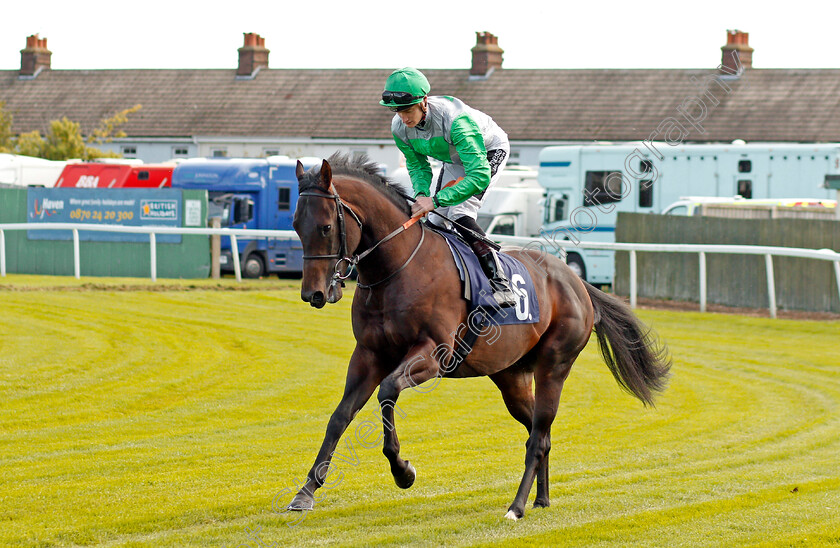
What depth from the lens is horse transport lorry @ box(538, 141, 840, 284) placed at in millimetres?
21047

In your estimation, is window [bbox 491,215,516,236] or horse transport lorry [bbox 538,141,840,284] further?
window [bbox 491,215,516,236]

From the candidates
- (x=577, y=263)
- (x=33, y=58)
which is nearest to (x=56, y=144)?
(x=33, y=58)

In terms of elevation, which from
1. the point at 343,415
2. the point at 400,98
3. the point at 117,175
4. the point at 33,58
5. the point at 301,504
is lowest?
the point at 301,504

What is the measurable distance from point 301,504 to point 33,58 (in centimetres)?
4310

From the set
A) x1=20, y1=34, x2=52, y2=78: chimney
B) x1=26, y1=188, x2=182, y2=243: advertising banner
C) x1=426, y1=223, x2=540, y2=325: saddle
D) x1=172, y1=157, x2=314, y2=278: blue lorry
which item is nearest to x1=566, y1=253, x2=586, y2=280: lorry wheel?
x1=172, y1=157, x2=314, y2=278: blue lorry

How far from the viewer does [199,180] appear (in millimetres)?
24562

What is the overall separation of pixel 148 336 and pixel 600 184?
11.7 m

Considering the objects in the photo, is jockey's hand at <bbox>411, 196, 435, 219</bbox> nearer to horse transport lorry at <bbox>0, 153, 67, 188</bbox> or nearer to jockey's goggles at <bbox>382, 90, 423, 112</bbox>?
jockey's goggles at <bbox>382, 90, 423, 112</bbox>

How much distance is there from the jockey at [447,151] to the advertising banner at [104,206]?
16.4 meters

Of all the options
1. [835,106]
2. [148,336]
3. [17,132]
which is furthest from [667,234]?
[17,132]

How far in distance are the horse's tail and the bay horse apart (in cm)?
54

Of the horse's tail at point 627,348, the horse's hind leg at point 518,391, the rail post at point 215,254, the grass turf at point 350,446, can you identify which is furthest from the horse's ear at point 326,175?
the rail post at point 215,254

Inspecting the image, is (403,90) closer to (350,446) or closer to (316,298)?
(316,298)

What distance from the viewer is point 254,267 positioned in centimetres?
2245
